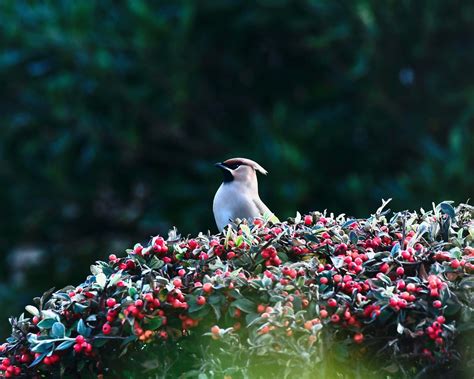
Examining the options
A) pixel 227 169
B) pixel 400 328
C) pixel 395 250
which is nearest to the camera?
pixel 400 328

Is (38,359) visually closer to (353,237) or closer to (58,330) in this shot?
(58,330)

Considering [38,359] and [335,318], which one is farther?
[38,359]

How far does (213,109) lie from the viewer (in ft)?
38.5

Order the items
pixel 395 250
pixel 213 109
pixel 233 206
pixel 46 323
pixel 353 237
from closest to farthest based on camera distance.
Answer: pixel 46 323 < pixel 395 250 < pixel 353 237 < pixel 233 206 < pixel 213 109

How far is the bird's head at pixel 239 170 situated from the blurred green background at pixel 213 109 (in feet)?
10.6

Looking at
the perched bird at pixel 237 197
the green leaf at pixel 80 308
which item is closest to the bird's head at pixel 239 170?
the perched bird at pixel 237 197

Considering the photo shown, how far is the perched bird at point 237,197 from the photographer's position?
6578mm

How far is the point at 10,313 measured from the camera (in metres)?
11.5

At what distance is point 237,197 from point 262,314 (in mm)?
3313

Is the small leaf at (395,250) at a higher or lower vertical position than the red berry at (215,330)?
higher

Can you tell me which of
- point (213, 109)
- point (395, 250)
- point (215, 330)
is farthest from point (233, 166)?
point (213, 109)

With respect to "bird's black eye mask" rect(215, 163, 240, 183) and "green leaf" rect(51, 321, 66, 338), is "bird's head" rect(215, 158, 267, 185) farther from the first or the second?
"green leaf" rect(51, 321, 66, 338)

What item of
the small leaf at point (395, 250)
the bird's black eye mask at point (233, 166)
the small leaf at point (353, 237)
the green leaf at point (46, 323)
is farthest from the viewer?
the bird's black eye mask at point (233, 166)

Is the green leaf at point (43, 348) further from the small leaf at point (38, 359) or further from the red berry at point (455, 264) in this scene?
the red berry at point (455, 264)
